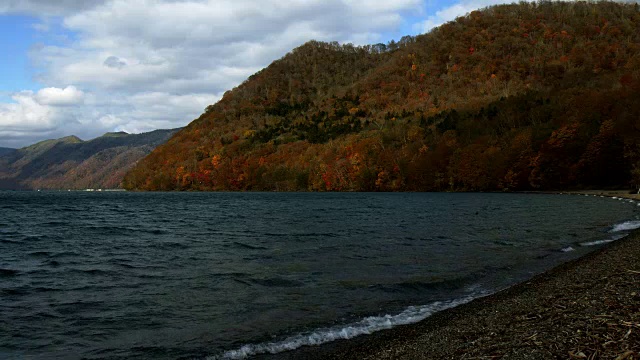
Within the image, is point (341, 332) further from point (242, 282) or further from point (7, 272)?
point (7, 272)

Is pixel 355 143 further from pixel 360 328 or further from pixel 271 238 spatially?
pixel 360 328

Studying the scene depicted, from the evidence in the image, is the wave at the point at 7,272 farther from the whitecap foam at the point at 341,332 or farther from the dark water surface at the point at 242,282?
the whitecap foam at the point at 341,332

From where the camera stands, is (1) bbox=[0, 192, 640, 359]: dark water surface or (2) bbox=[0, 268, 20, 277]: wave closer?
(1) bbox=[0, 192, 640, 359]: dark water surface

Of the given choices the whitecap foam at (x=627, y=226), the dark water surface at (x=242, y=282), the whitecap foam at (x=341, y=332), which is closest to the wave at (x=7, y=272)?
the dark water surface at (x=242, y=282)

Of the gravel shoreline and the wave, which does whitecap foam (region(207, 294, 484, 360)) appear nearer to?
the gravel shoreline

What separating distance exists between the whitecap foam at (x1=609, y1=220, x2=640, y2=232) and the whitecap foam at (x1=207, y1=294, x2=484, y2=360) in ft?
82.0

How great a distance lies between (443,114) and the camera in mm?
182750

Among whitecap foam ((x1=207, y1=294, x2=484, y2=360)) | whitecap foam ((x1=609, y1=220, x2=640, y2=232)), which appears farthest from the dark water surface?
whitecap foam ((x1=609, y1=220, x2=640, y2=232))

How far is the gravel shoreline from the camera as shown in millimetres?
8734

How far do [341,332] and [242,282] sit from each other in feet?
26.4

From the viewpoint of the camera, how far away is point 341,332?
13.1 meters

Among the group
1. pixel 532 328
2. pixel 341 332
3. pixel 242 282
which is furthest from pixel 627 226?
pixel 341 332

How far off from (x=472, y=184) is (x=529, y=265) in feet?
393

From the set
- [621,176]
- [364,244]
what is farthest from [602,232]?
[621,176]
